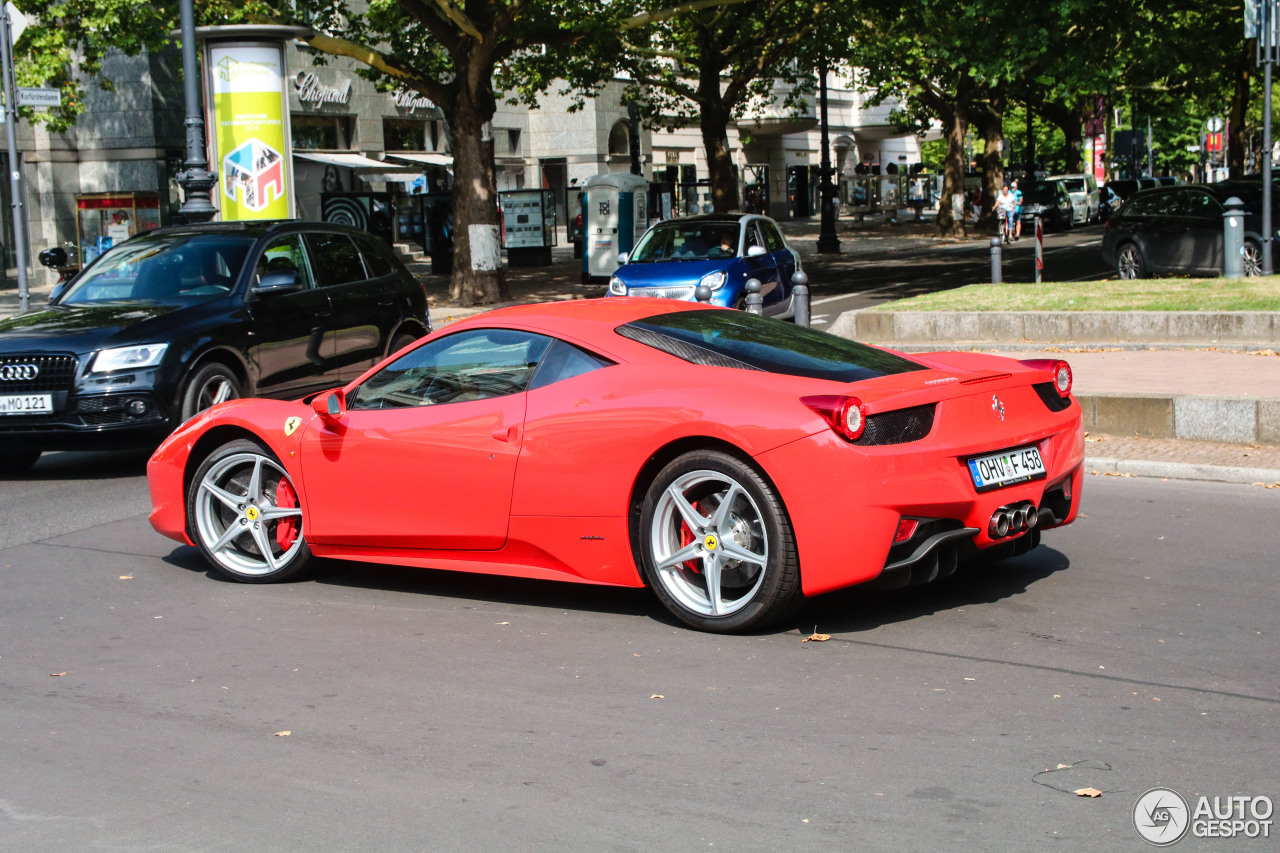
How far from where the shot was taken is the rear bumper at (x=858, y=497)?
207 inches

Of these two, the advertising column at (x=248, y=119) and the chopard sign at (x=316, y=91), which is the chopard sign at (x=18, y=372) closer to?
the advertising column at (x=248, y=119)

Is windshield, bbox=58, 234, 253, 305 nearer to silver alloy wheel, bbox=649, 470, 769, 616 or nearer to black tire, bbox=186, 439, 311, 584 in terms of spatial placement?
black tire, bbox=186, 439, 311, 584

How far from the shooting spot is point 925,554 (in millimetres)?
5402

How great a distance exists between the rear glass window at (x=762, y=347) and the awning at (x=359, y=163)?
35.2 m

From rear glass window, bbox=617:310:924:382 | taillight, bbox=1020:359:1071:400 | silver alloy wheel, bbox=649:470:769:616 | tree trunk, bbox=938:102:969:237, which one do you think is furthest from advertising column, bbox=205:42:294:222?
tree trunk, bbox=938:102:969:237

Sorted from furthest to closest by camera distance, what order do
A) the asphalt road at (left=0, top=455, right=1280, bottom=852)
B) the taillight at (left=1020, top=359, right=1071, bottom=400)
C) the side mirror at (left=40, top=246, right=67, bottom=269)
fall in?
1. the side mirror at (left=40, top=246, right=67, bottom=269)
2. the taillight at (left=1020, top=359, right=1071, bottom=400)
3. the asphalt road at (left=0, top=455, right=1280, bottom=852)

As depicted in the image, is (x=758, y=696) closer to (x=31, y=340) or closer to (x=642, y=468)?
(x=642, y=468)

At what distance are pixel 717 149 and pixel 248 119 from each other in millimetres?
17923

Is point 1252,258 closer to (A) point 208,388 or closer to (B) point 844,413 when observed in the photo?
(A) point 208,388

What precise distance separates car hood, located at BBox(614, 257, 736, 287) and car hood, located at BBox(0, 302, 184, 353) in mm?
8552

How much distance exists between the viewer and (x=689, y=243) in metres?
19.6

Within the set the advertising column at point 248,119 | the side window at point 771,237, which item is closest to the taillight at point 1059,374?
the side window at point 771,237

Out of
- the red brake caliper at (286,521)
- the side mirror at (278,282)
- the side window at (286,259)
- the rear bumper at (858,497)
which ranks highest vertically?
the side window at (286,259)

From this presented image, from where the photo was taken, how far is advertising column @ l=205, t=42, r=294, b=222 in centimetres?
2038
